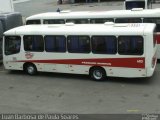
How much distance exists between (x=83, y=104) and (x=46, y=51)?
192 inches

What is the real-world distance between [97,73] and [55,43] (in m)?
2.54

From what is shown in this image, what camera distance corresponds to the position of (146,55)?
15977 mm

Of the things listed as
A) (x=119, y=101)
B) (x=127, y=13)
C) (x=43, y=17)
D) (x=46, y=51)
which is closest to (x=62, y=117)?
(x=119, y=101)

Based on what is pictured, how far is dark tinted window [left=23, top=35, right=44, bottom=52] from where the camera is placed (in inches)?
724

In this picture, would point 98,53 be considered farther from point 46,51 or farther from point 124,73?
point 46,51

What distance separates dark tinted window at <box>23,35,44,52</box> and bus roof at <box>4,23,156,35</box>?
211 millimetres

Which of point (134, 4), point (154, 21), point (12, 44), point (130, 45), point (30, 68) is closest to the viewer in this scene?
point (130, 45)

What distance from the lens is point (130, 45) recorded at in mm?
16344

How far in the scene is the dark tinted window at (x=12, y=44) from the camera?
18.9 m

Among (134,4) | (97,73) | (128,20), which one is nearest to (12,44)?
(97,73)

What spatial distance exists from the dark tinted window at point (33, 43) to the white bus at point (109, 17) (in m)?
3.71

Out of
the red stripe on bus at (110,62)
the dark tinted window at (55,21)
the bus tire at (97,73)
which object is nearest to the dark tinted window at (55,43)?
the red stripe on bus at (110,62)

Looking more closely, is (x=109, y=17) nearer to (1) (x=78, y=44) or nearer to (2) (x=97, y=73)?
(1) (x=78, y=44)

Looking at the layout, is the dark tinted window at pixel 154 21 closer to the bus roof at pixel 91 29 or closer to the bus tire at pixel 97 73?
the bus roof at pixel 91 29
